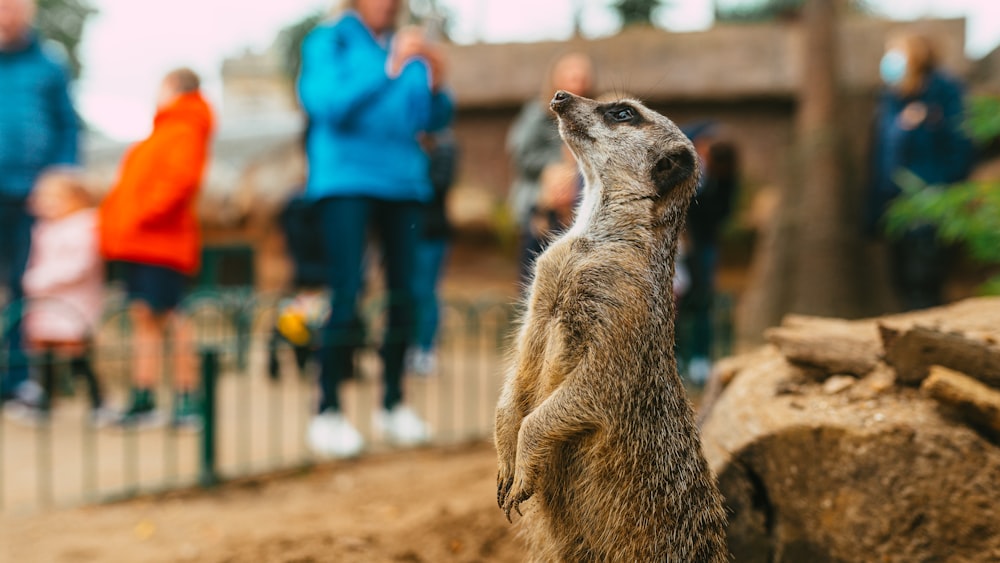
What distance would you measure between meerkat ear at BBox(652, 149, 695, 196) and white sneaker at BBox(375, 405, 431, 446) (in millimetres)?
3024

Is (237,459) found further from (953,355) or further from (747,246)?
(747,246)

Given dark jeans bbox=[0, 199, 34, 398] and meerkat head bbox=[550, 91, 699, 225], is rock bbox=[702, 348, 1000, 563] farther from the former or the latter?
dark jeans bbox=[0, 199, 34, 398]

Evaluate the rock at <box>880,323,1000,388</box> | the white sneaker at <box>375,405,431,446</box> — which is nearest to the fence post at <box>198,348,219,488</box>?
the white sneaker at <box>375,405,431,446</box>

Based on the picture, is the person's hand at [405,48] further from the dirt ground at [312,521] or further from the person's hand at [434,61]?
the dirt ground at [312,521]

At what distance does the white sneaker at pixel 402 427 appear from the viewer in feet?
15.9

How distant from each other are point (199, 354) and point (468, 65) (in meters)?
7.09

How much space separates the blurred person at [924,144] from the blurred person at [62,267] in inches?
209

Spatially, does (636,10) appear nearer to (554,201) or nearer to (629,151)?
(554,201)

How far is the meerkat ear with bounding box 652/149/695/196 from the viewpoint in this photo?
2104mm

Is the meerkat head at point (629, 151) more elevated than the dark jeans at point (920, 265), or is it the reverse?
the meerkat head at point (629, 151)

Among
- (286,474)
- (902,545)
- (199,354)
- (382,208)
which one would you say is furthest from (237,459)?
(902,545)

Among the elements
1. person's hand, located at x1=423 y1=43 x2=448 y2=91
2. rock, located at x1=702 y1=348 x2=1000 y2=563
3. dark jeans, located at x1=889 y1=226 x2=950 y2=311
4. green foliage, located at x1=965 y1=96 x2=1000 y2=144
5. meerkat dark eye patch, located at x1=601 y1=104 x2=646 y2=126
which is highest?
person's hand, located at x1=423 y1=43 x2=448 y2=91

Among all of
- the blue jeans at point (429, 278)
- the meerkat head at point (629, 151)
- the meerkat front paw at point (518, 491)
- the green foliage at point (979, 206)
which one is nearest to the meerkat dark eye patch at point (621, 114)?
the meerkat head at point (629, 151)

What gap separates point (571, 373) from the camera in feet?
6.27
